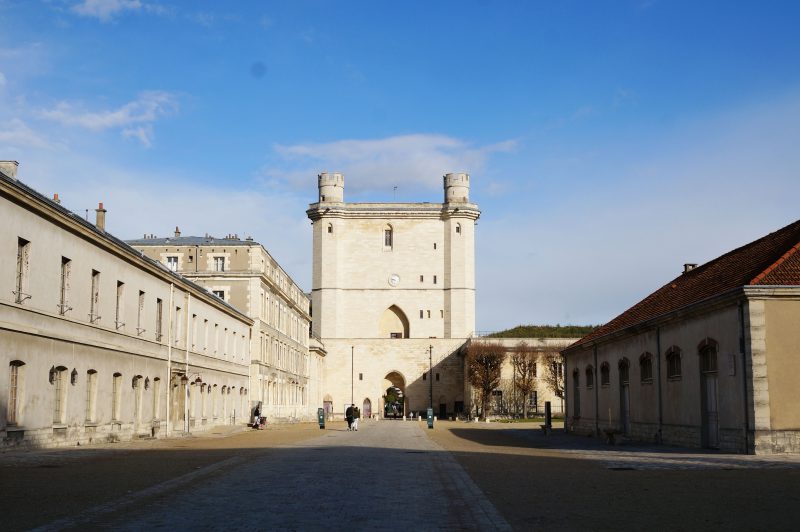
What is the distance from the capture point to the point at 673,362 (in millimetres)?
30844

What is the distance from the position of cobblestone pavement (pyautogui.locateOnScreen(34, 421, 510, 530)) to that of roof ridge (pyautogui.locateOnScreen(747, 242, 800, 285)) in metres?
9.90

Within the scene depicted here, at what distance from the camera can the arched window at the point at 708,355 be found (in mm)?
26906

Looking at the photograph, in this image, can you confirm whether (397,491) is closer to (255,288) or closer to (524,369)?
(255,288)

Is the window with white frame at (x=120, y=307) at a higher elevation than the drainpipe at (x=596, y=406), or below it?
higher

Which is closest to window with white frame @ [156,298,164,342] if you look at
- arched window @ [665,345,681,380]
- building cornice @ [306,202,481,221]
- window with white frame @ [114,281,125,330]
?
window with white frame @ [114,281,125,330]

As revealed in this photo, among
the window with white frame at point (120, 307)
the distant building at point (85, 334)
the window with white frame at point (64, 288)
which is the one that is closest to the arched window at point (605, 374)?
the distant building at point (85, 334)

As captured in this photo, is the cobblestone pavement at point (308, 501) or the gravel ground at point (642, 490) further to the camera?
the gravel ground at point (642, 490)

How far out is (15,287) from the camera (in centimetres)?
2533

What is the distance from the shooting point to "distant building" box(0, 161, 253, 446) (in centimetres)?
2536

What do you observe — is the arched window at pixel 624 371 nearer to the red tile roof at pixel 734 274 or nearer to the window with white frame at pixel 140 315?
the red tile roof at pixel 734 274

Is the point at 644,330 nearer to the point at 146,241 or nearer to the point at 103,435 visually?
the point at 103,435

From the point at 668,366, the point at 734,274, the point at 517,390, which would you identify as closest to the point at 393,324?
the point at 517,390

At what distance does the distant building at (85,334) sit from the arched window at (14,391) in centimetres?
3

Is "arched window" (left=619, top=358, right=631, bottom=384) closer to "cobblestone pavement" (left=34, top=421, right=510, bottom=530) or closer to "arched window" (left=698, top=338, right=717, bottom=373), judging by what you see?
"arched window" (left=698, top=338, right=717, bottom=373)
